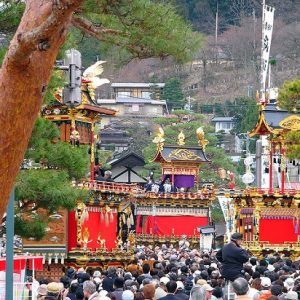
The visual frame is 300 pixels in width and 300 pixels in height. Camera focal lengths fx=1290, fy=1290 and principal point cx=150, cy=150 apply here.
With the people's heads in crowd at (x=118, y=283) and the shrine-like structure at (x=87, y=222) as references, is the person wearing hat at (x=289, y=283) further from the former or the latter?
the shrine-like structure at (x=87, y=222)

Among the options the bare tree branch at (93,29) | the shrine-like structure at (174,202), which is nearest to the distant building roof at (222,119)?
the shrine-like structure at (174,202)

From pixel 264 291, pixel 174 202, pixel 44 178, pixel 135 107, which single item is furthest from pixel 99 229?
pixel 135 107

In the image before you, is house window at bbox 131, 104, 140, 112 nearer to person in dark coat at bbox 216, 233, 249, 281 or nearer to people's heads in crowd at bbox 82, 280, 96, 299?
person in dark coat at bbox 216, 233, 249, 281

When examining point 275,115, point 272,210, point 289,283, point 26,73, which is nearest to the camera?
point 26,73

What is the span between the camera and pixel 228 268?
19234 mm

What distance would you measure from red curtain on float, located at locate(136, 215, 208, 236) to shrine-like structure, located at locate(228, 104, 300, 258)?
42.6ft

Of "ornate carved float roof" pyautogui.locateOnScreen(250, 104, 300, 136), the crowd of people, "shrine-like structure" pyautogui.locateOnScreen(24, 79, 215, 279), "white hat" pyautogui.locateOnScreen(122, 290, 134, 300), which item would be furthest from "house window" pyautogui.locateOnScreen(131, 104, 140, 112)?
"white hat" pyautogui.locateOnScreen(122, 290, 134, 300)

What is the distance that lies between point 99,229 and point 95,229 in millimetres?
330

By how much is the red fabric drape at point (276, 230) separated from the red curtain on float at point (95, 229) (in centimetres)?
987

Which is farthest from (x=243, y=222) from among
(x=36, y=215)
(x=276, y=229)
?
(x=36, y=215)

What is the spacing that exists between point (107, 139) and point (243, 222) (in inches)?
1501

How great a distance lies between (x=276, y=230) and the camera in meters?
47.2

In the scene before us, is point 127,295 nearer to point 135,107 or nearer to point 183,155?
point 183,155

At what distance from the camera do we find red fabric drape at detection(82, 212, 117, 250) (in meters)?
36.9
